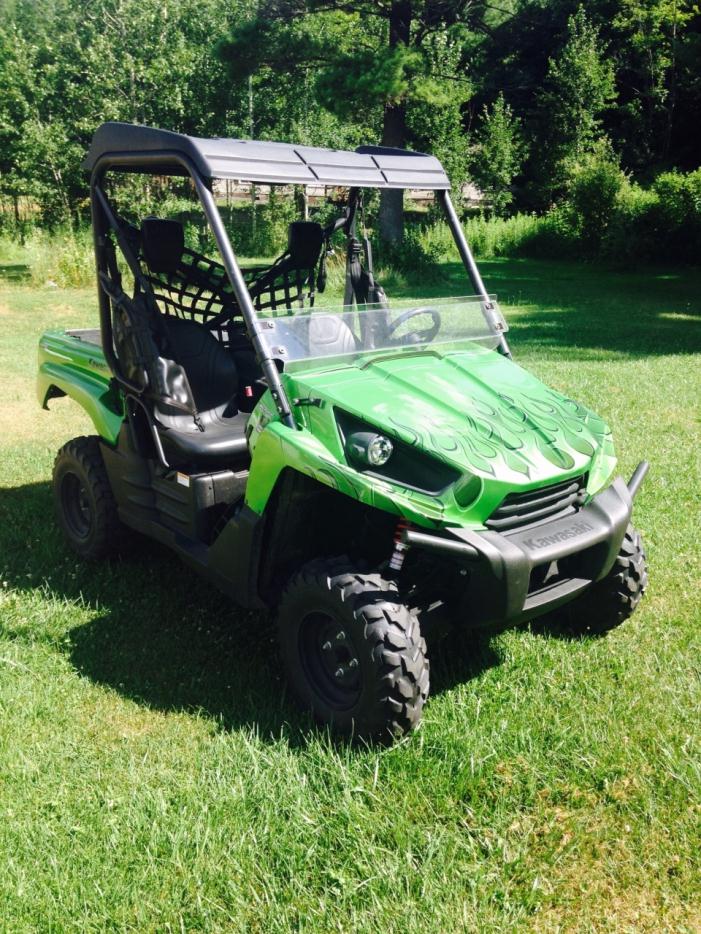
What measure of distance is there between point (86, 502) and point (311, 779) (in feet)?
7.19

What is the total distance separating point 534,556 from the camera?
2.68m

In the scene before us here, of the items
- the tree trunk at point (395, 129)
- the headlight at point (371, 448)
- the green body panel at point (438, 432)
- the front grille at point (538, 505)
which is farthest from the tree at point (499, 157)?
the headlight at point (371, 448)

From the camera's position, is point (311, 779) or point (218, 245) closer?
point (311, 779)

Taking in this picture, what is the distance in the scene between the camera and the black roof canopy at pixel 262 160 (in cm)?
305

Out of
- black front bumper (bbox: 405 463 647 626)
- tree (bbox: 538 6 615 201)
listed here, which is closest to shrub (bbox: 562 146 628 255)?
tree (bbox: 538 6 615 201)

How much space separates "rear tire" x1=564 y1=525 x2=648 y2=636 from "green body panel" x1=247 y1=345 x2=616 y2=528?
41cm

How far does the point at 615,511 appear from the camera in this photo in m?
3.04

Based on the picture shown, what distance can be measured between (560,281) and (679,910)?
15.9 metres

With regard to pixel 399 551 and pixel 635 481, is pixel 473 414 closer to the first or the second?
pixel 399 551

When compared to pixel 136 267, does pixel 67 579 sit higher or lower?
lower

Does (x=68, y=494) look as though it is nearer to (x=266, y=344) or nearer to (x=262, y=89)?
(x=266, y=344)

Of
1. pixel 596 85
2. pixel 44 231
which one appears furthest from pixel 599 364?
pixel 596 85

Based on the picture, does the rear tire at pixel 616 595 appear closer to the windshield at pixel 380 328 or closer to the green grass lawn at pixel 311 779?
the green grass lawn at pixel 311 779

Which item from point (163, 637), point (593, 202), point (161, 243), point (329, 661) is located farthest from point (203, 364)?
point (593, 202)
